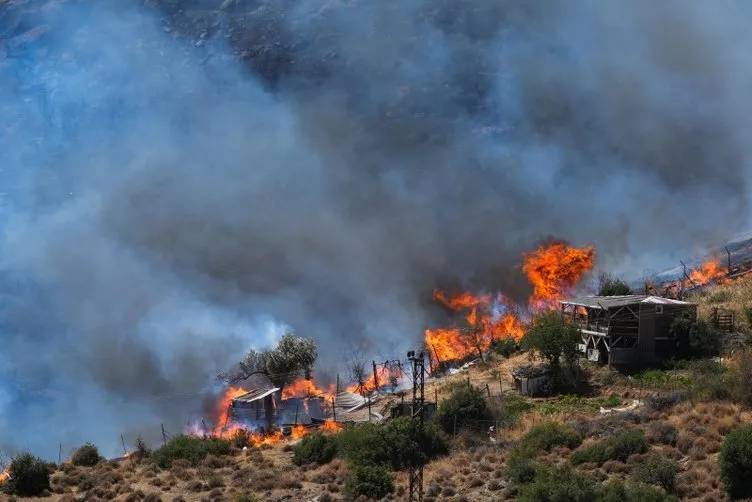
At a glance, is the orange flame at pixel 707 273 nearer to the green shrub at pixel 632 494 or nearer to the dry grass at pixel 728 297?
the dry grass at pixel 728 297

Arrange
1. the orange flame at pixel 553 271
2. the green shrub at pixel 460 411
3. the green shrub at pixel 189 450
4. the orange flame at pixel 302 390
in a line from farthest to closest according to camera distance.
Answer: the orange flame at pixel 553 271, the orange flame at pixel 302 390, the green shrub at pixel 189 450, the green shrub at pixel 460 411

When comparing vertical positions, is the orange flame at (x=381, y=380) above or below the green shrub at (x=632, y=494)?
above

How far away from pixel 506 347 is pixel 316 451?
2528 cm

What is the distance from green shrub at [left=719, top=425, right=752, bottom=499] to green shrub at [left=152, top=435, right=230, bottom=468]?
27.3 meters

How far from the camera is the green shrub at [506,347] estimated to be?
60225 millimetres

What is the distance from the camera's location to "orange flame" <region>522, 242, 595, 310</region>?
79.2 m

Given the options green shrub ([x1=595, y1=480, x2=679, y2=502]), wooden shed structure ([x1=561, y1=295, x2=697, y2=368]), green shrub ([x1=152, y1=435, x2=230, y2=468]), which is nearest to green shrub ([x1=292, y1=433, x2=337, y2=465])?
green shrub ([x1=152, y1=435, x2=230, y2=468])

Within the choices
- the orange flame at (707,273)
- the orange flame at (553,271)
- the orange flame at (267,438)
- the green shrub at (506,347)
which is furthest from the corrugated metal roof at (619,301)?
the orange flame at (707,273)

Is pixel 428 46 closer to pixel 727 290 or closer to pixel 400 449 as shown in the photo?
pixel 727 290

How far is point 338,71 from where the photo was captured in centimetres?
15838

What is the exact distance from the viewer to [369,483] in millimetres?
32875

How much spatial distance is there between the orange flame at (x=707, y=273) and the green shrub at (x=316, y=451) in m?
47.3

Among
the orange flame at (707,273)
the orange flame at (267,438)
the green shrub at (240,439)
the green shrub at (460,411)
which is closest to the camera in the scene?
the green shrub at (460,411)

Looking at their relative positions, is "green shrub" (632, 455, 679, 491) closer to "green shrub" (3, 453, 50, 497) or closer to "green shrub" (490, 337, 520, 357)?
"green shrub" (3, 453, 50, 497)
